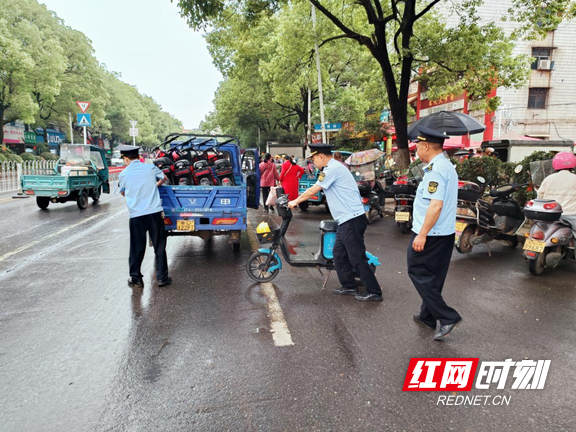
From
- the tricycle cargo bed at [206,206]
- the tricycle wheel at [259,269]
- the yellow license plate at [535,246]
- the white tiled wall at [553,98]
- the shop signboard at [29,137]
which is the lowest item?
the tricycle wheel at [259,269]

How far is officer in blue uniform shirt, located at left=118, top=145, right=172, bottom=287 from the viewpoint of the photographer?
506 cm

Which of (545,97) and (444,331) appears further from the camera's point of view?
(545,97)

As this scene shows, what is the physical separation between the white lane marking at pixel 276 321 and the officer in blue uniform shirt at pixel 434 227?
1.28 m

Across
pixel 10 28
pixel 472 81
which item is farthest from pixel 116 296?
pixel 10 28

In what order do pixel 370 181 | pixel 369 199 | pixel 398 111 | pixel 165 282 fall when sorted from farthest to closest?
pixel 398 111 < pixel 370 181 < pixel 369 199 < pixel 165 282

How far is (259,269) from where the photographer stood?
5.25 meters

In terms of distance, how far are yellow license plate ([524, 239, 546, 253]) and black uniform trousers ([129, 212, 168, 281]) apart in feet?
15.9

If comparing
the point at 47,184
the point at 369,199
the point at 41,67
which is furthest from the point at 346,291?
the point at 41,67

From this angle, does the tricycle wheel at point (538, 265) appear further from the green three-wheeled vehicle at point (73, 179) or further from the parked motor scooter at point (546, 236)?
the green three-wheeled vehicle at point (73, 179)

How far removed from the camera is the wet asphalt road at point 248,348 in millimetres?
2562

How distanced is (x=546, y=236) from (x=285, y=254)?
11.5ft

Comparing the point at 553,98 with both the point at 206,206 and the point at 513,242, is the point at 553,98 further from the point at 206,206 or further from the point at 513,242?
the point at 206,206

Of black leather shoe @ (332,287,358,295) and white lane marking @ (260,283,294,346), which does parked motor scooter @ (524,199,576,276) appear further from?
white lane marking @ (260,283,294,346)

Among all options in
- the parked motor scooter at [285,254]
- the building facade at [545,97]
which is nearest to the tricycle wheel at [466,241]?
the parked motor scooter at [285,254]
